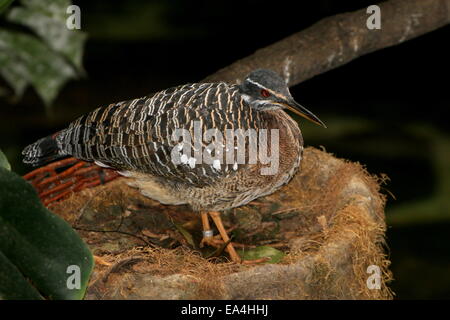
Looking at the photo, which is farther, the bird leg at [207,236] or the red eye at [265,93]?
the bird leg at [207,236]

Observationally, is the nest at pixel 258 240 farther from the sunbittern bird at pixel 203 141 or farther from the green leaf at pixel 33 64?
the green leaf at pixel 33 64

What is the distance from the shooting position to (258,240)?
2.49 metres

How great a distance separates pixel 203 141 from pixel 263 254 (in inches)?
16.5

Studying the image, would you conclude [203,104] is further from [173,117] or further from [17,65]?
[17,65]

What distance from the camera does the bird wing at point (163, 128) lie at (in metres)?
2.22

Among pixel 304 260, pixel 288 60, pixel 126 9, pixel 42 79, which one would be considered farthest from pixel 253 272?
pixel 126 9

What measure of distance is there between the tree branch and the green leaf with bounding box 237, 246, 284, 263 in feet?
2.26

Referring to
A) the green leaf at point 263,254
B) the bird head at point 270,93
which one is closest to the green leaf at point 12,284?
the green leaf at point 263,254

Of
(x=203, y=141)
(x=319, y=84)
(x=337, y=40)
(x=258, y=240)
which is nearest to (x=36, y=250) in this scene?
(x=203, y=141)

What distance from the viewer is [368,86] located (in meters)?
4.92

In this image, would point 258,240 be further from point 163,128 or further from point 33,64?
point 33,64

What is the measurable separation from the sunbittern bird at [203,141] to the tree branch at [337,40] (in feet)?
1.19

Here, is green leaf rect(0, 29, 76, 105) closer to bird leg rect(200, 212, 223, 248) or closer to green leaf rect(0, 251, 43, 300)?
green leaf rect(0, 251, 43, 300)

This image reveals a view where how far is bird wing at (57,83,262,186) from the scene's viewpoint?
87.3 inches
